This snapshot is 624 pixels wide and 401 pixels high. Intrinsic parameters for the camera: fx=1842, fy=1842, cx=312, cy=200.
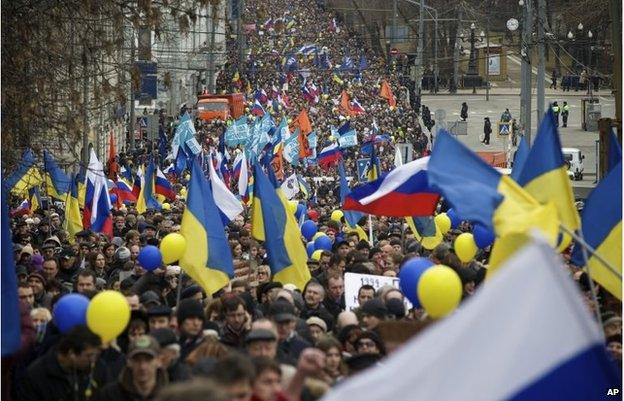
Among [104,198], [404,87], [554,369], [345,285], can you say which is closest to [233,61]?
[404,87]

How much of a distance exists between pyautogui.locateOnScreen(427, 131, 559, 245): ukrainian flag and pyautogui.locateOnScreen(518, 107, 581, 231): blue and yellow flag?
76cm

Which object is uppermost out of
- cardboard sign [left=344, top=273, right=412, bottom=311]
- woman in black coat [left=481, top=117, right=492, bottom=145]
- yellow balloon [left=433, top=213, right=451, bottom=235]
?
cardboard sign [left=344, top=273, right=412, bottom=311]

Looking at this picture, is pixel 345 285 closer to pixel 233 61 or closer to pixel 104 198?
pixel 104 198

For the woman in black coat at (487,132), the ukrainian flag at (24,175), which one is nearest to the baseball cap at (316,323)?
the ukrainian flag at (24,175)

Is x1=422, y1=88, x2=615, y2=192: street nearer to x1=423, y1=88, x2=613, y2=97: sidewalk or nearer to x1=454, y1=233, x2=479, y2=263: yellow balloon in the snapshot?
x1=423, y1=88, x2=613, y2=97: sidewalk

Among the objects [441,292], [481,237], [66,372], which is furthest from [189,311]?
[481,237]

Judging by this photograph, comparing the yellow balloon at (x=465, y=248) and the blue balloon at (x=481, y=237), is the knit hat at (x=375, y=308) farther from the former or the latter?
the blue balloon at (x=481, y=237)

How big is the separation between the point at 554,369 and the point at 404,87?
69.9m

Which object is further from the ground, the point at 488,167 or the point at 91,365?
the point at 488,167

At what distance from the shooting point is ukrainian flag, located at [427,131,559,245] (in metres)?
7.29

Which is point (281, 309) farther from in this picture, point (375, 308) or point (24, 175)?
point (24, 175)

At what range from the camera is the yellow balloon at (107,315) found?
352 inches

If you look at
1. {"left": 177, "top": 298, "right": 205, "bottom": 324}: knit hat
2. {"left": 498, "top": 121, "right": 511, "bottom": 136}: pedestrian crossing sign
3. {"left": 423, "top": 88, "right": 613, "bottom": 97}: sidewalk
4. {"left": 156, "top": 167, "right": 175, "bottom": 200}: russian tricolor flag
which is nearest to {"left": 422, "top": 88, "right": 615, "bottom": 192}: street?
{"left": 423, "top": 88, "right": 613, "bottom": 97}: sidewalk

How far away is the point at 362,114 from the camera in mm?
54656
